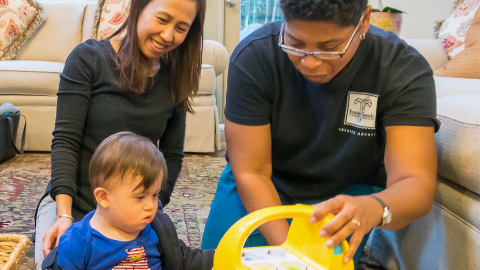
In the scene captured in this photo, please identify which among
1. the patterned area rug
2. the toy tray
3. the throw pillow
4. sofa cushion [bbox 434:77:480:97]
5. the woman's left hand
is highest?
the throw pillow

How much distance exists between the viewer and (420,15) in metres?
3.20

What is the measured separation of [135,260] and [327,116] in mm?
514

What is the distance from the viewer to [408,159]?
2.74ft

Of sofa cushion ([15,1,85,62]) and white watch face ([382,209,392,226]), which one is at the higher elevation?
sofa cushion ([15,1,85,62])

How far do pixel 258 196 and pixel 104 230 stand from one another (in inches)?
12.6

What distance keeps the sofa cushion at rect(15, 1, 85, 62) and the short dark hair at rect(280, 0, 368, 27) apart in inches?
94.9

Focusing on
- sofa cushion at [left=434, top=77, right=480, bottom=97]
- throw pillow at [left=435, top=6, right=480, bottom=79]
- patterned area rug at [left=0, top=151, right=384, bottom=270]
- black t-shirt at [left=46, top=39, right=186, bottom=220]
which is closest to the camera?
black t-shirt at [left=46, top=39, right=186, bottom=220]

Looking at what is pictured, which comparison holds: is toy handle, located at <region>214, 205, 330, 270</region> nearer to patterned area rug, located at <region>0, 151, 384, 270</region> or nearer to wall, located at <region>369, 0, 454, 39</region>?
patterned area rug, located at <region>0, 151, 384, 270</region>

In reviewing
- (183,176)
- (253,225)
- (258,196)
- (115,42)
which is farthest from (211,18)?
(253,225)

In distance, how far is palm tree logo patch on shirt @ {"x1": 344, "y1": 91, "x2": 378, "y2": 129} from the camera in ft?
3.05

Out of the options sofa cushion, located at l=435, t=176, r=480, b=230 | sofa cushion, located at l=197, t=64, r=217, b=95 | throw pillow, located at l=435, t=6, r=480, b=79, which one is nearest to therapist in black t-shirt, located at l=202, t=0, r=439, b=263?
sofa cushion, located at l=435, t=176, r=480, b=230

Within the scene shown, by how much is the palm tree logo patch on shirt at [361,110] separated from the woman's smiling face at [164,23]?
1.37 feet

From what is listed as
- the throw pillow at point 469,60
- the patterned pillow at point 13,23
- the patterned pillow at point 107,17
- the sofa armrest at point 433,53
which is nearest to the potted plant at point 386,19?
the sofa armrest at point 433,53

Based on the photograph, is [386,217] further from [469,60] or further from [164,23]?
[469,60]
